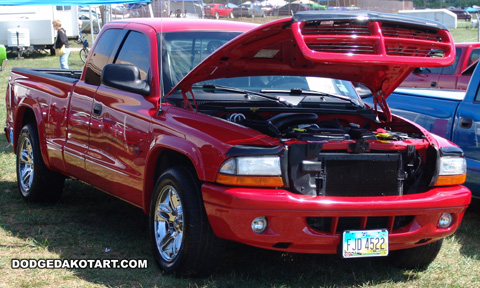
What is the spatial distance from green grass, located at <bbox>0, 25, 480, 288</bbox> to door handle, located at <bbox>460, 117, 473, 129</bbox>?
87 cm

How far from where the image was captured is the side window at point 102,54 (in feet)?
18.9

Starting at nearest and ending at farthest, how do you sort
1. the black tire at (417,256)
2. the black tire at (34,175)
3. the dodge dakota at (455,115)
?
the black tire at (417,256) < the dodge dakota at (455,115) < the black tire at (34,175)

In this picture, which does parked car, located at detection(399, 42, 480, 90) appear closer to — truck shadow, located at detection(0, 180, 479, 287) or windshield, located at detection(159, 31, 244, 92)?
truck shadow, located at detection(0, 180, 479, 287)

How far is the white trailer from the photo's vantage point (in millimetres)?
25969

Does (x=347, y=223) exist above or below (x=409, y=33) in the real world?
below

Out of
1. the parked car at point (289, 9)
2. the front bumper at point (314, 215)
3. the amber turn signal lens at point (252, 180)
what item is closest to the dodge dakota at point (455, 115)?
the front bumper at point (314, 215)

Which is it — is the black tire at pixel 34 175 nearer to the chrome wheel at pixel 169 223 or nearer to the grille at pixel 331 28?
the chrome wheel at pixel 169 223

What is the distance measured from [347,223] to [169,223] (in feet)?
3.76

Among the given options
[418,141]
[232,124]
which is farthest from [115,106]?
[418,141]

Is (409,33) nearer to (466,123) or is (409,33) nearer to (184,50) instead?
(184,50)

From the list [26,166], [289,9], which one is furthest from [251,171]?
[289,9]

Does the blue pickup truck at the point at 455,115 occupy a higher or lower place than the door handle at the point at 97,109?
lower

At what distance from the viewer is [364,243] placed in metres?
4.12

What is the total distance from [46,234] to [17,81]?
199 cm
